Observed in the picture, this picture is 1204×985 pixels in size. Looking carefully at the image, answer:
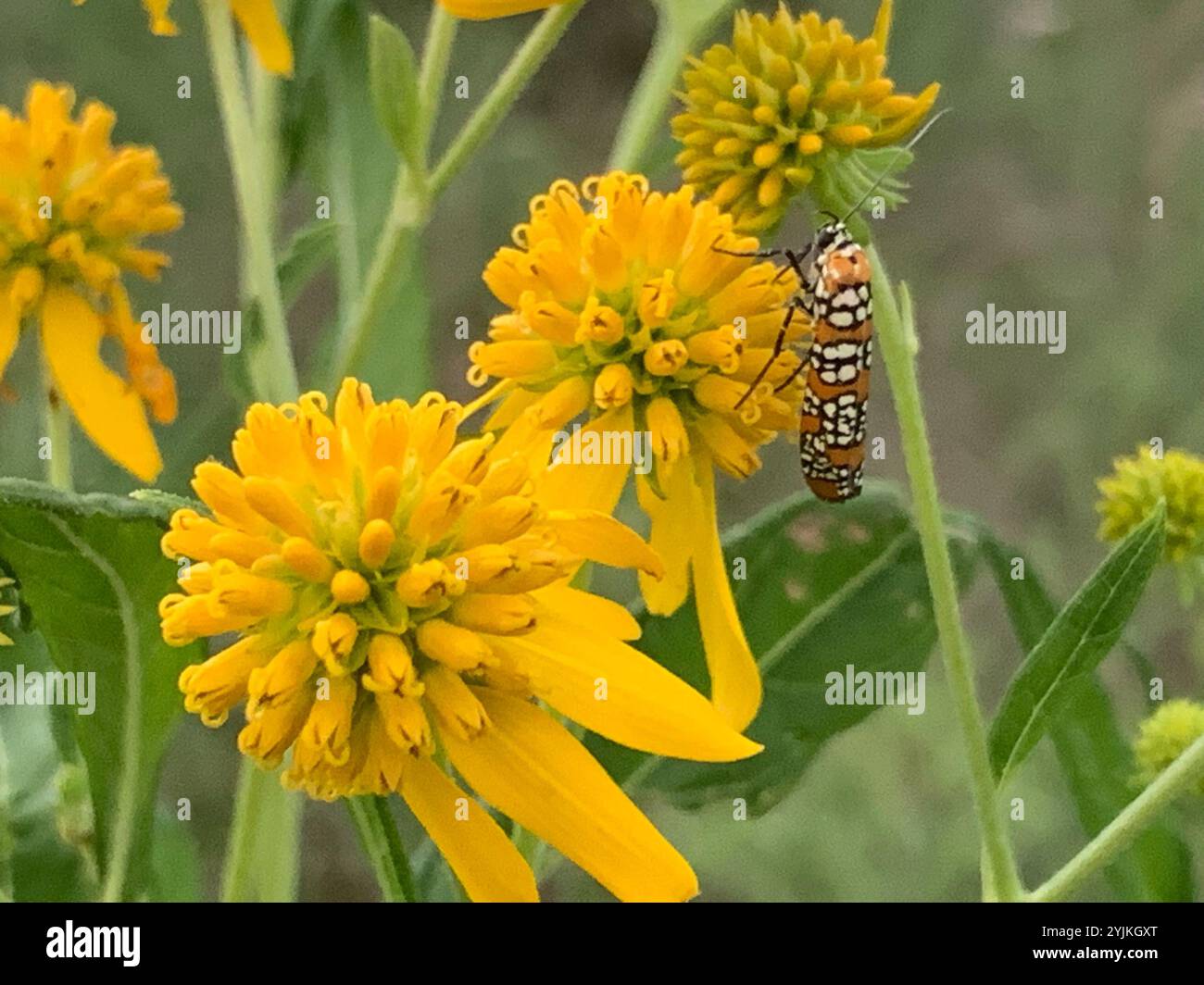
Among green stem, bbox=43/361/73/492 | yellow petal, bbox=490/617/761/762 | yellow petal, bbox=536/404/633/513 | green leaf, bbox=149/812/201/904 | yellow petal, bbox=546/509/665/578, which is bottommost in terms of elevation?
green leaf, bbox=149/812/201/904

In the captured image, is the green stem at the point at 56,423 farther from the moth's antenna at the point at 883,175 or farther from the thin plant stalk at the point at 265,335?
the moth's antenna at the point at 883,175

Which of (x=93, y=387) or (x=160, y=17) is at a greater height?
(x=160, y=17)

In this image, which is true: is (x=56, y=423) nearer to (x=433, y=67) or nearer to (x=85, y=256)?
(x=85, y=256)

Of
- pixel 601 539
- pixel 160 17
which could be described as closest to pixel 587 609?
pixel 601 539

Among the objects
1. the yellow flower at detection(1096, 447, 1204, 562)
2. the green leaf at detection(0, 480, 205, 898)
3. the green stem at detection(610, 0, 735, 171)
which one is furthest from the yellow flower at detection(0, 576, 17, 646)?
the yellow flower at detection(1096, 447, 1204, 562)

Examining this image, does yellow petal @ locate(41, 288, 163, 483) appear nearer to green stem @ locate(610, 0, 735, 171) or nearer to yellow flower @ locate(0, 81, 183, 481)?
yellow flower @ locate(0, 81, 183, 481)

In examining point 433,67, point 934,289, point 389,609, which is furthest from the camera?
point 934,289

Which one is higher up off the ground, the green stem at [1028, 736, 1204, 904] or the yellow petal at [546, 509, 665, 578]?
the yellow petal at [546, 509, 665, 578]

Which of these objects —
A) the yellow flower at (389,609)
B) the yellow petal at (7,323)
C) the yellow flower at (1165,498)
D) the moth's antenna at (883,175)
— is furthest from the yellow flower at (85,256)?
the yellow flower at (1165,498)
